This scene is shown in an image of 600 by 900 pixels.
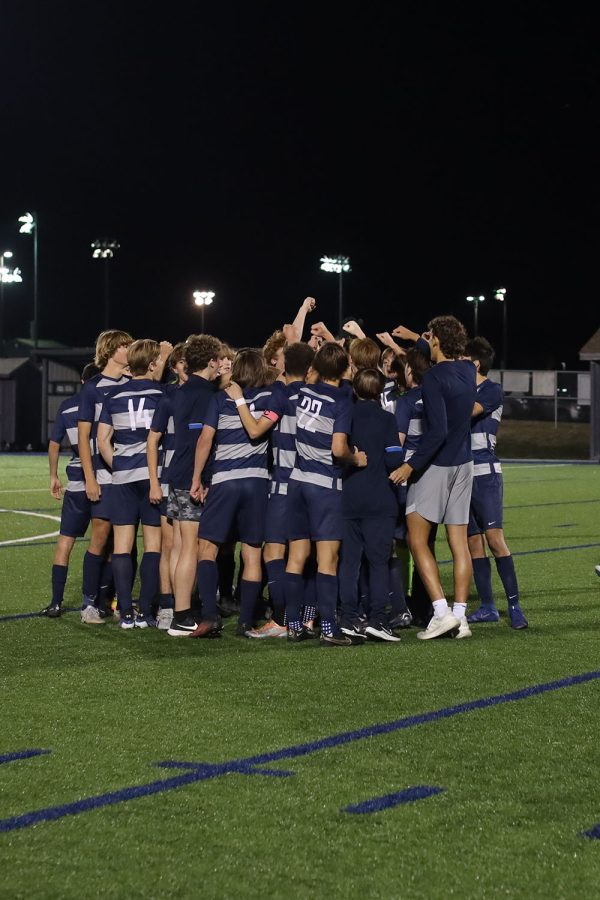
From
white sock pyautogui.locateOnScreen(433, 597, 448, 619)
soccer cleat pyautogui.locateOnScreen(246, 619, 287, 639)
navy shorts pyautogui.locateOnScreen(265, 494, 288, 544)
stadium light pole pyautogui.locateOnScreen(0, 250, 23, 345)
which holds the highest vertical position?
stadium light pole pyautogui.locateOnScreen(0, 250, 23, 345)

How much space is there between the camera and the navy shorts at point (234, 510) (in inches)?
307

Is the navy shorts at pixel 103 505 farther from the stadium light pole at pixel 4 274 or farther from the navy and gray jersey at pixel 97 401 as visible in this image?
the stadium light pole at pixel 4 274

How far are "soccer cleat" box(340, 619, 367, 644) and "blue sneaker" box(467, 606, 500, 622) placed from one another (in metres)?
1.18

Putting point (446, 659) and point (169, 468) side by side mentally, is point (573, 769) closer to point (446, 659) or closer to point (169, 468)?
point (446, 659)

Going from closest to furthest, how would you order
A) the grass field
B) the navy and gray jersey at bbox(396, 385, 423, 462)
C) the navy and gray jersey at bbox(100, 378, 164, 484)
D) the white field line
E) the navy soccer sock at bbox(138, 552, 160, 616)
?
the grass field → the navy and gray jersey at bbox(100, 378, 164, 484) → the navy and gray jersey at bbox(396, 385, 423, 462) → the navy soccer sock at bbox(138, 552, 160, 616) → the white field line

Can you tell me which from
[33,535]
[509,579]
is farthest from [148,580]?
[33,535]

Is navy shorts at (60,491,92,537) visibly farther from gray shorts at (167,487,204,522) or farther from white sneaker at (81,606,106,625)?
gray shorts at (167,487,204,522)

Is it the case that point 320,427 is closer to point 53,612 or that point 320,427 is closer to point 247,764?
point 53,612

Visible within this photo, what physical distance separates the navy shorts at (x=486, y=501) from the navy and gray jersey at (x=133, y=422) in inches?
87.5

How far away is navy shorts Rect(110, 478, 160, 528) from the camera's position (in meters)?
8.30

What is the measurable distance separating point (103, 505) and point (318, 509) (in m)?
1.62

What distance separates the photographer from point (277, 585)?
8203 millimetres

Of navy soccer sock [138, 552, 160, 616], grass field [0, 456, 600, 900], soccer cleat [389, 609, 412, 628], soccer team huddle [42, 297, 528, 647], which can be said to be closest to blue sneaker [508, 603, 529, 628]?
soccer team huddle [42, 297, 528, 647]

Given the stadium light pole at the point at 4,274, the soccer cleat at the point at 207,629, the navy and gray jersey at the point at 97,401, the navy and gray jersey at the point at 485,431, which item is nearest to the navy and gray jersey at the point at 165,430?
the navy and gray jersey at the point at 97,401
